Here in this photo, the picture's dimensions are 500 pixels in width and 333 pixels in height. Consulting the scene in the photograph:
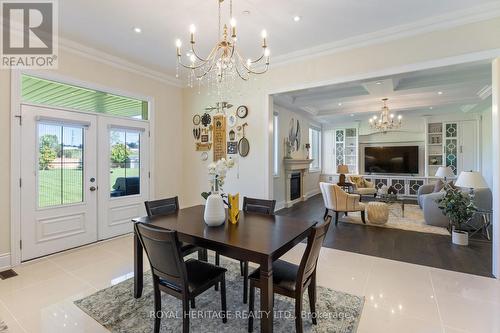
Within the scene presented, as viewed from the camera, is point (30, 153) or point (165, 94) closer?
point (30, 153)

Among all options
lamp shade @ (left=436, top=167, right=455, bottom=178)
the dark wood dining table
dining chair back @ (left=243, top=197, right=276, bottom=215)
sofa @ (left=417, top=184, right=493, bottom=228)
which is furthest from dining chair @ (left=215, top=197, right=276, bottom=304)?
lamp shade @ (left=436, top=167, right=455, bottom=178)

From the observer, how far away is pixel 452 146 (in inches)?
299

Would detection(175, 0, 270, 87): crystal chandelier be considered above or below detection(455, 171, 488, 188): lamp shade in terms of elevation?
above

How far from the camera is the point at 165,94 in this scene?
4980mm

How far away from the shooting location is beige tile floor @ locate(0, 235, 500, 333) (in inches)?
80.7

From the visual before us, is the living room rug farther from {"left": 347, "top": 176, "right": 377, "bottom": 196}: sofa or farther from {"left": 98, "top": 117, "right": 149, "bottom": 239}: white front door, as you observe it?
{"left": 98, "top": 117, "right": 149, "bottom": 239}: white front door

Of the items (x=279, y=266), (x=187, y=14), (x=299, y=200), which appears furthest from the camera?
(x=299, y=200)

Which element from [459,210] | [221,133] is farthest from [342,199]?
[221,133]

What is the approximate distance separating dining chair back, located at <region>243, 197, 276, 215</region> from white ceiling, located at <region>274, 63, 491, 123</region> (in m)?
2.15

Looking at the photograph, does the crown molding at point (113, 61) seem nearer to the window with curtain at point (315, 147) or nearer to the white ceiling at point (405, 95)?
the white ceiling at point (405, 95)

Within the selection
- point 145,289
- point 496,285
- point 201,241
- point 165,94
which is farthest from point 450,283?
point 165,94

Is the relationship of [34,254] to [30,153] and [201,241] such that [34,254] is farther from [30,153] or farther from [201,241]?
[201,241]

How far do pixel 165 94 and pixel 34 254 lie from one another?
333cm

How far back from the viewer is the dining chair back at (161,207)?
2.64 meters
